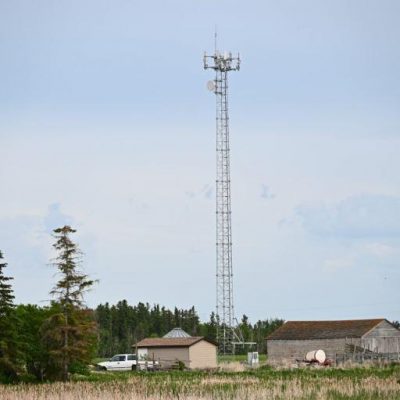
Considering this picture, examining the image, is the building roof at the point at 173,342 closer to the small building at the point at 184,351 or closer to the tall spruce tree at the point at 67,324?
the small building at the point at 184,351

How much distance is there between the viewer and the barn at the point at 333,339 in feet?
247

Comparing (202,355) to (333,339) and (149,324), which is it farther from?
(149,324)

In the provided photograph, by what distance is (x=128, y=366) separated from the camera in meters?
73.4

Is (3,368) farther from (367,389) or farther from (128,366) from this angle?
(128,366)

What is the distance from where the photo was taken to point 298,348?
77.9m

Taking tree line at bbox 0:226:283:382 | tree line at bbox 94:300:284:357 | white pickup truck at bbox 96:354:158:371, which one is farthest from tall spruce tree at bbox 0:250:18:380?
tree line at bbox 94:300:284:357

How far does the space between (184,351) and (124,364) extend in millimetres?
5656

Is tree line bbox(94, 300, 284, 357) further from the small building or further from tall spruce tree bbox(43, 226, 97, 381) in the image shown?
tall spruce tree bbox(43, 226, 97, 381)

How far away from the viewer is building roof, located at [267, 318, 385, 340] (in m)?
76.1

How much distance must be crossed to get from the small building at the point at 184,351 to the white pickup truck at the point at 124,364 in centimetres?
125

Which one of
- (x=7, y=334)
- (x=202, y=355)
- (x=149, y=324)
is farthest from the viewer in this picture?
(x=149, y=324)

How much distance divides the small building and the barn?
16.4ft

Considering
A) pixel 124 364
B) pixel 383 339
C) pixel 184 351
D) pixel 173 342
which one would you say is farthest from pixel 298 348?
pixel 124 364

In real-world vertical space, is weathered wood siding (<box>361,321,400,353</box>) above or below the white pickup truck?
above
